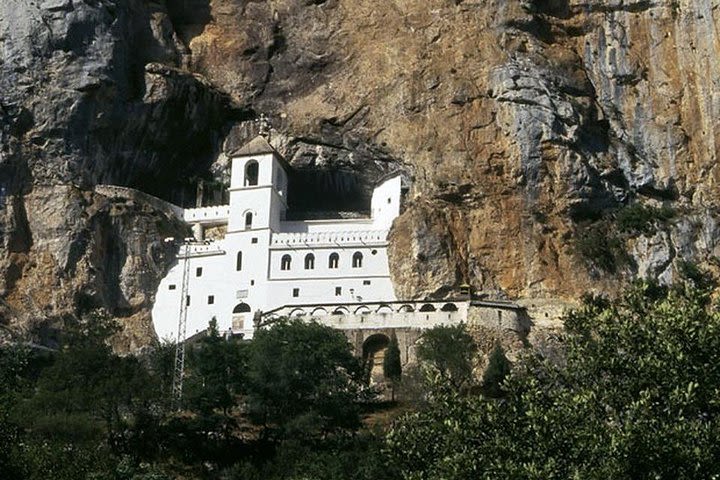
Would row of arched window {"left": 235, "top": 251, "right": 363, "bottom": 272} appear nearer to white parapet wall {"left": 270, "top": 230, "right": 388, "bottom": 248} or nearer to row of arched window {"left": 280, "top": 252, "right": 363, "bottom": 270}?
row of arched window {"left": 280, "top": 252, "right": 363, "bottom": 270}

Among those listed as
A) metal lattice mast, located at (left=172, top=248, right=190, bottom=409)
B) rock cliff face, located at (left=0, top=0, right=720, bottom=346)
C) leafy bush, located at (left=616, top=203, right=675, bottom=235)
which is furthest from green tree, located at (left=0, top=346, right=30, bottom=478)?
leafy bush, located at (left=616, top=203, right=675, bottom=235)

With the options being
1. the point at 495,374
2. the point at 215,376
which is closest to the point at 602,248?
the point at 495,374

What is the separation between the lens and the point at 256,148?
73.9m

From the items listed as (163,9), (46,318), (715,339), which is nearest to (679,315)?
(715,339)

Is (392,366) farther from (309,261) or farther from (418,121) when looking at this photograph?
(418,121)

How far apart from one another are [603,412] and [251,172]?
4703 cm

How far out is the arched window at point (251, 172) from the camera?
73.9 meters

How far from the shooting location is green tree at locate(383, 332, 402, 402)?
59950mm

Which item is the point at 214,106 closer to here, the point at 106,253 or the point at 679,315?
the point at 106,253

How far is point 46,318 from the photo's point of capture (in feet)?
222

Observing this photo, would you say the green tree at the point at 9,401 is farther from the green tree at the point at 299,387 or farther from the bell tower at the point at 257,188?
the bell tower at the point at 257,188

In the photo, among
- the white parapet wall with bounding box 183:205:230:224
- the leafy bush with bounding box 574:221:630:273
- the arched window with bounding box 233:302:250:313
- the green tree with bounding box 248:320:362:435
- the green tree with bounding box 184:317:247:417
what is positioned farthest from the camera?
the white parapet wall with bounding box 183:205:230:224

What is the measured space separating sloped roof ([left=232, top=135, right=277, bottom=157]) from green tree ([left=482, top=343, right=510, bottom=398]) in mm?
21067

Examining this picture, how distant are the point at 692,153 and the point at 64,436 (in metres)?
41.9
